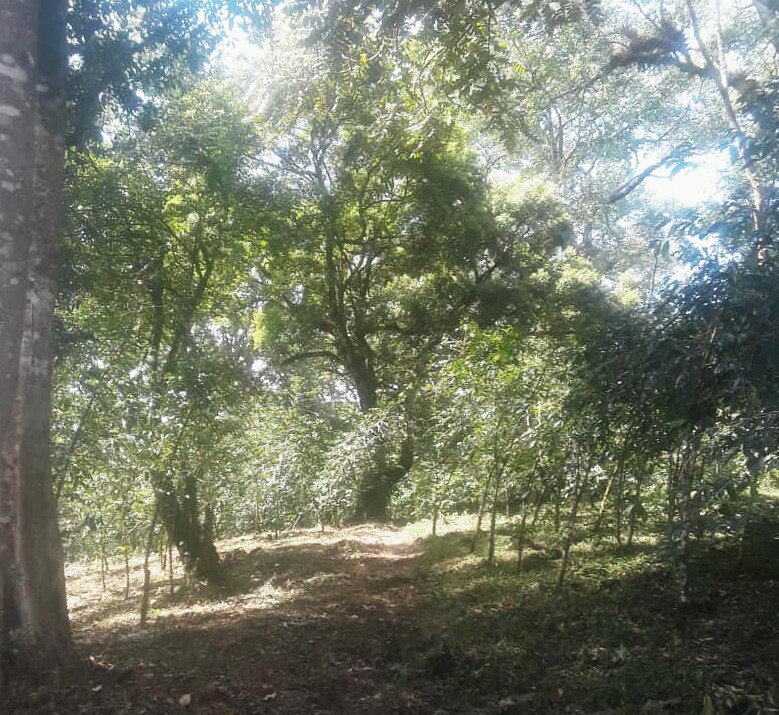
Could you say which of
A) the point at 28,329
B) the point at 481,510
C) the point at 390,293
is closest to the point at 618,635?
the point at 481,510

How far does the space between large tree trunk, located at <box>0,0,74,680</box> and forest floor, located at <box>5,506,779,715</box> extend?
1.79 ft

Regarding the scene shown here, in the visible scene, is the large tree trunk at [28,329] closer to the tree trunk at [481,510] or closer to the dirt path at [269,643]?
the dirt path at [269,643]

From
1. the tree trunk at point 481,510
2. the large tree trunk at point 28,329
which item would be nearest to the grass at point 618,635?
the tree trunk at point 481,510

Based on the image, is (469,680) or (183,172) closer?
(469,680)

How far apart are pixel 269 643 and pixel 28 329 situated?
153 inches

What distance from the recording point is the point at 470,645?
18.8 feet

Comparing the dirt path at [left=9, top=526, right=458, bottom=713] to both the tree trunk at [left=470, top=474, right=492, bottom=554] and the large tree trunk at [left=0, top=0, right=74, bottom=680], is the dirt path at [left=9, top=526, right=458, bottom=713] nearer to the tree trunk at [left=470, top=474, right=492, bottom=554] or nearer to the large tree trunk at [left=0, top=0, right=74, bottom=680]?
the large tree trunk at [left=0, top=0, right=74, bottom=680]

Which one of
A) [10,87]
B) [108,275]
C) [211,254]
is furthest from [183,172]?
[10,87]

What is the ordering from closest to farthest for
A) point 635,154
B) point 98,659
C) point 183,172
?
1. point 98,659
2. point 183,172
3. point 635,154

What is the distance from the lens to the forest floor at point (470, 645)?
4.38 m

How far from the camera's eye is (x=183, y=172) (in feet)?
31.4

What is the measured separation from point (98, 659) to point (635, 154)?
24.2 m

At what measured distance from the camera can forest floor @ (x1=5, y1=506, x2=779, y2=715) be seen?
4.38m

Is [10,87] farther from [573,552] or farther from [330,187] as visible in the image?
[330,187]
